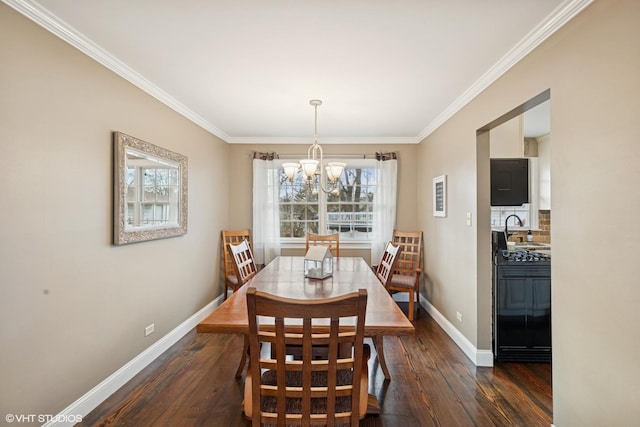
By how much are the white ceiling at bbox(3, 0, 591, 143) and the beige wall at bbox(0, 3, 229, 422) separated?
231mm

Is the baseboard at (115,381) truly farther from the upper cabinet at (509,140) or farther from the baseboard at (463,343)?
the upper cabinet at (509,140)

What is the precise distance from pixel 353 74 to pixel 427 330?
2886 millimetres

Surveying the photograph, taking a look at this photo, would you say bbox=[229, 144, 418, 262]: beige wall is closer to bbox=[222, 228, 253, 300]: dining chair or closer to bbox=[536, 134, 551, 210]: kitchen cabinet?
bbox=[222, 228, 253, 300]: dining chair

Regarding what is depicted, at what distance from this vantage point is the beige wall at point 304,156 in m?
4.72

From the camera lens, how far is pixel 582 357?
1633 mm

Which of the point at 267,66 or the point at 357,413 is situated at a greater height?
the point at 267,66

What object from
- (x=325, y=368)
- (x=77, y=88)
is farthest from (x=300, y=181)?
(x=325, y=368)

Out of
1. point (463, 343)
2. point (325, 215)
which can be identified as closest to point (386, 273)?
point (463, 343)

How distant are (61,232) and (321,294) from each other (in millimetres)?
1664

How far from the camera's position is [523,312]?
275 cm

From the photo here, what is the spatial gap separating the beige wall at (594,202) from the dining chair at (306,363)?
47.0 inches

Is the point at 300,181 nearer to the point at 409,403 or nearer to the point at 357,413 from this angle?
the point at 409,403

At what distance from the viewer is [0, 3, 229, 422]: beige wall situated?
161 cm

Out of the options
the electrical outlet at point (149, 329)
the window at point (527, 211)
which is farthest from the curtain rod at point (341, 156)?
the electrical outlet at point (149, 329)
